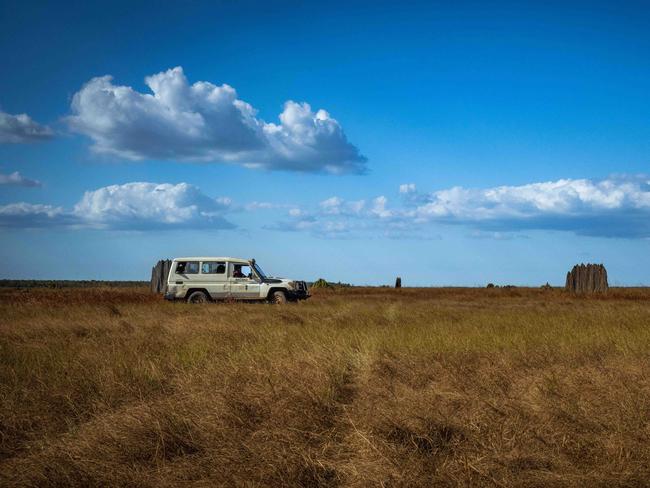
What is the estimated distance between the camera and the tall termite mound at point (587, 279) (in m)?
38.0

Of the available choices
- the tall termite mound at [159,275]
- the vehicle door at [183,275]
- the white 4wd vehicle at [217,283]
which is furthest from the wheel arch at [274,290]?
the tall termite mound at [159,275]

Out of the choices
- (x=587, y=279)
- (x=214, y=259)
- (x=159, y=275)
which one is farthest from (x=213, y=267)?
(x=587, y=279)

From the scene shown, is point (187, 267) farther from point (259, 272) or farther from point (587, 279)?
point (587, 279)

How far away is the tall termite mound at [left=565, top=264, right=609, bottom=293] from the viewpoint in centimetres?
3803

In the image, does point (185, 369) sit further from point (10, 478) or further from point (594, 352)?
point (594, 352)

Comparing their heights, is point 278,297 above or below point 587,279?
below

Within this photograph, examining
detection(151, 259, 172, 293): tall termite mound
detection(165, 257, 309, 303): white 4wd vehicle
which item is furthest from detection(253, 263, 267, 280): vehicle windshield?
detection(151, 259, 172, 293): tall termite mound

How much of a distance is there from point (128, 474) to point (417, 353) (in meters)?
5.03

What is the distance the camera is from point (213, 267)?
71.9ft

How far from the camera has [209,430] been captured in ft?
14.9

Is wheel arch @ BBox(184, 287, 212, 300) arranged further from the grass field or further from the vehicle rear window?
the grass field

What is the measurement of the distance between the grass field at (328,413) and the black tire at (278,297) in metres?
12.2

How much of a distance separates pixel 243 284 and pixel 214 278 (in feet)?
3.84

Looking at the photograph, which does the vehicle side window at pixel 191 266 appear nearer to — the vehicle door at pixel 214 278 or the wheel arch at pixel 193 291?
the vehicle door at pixel 214 278
